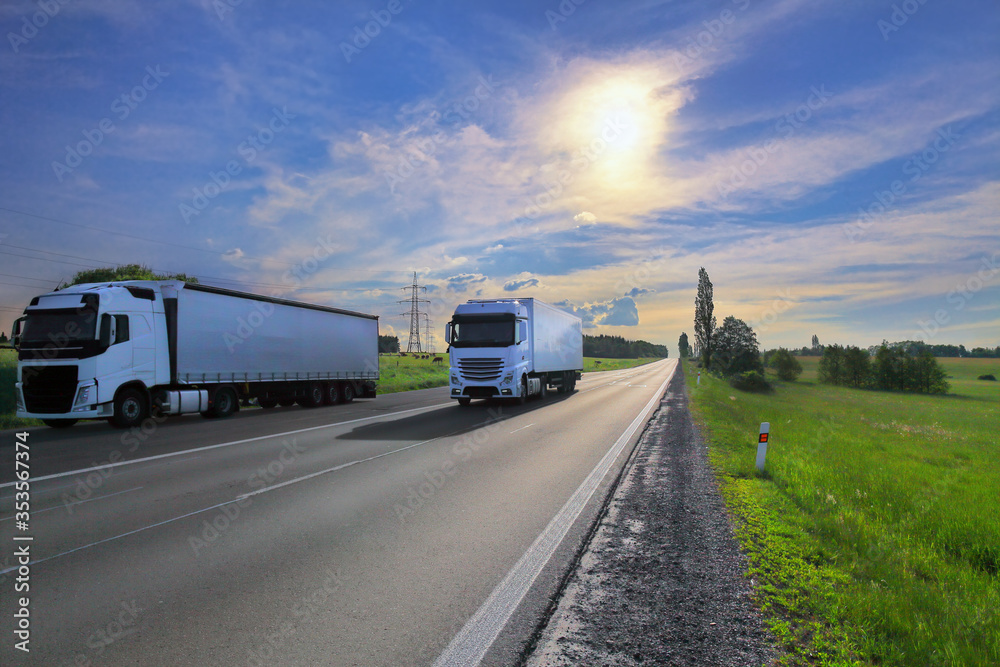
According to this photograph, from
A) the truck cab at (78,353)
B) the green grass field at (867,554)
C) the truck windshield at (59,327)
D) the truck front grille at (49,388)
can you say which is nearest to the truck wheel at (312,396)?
the truck cab at (78,353)

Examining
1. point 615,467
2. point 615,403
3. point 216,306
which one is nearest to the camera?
point 615,467

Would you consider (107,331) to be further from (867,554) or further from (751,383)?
(751,383)

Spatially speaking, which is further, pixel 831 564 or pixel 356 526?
pixel 356 526

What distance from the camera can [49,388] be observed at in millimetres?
13797

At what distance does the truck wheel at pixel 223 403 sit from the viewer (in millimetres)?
17516

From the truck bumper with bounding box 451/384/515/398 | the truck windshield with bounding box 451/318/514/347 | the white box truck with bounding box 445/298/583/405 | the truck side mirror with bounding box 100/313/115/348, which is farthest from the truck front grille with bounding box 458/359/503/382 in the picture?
the truck side mirror with bounding box 100/313/115/348

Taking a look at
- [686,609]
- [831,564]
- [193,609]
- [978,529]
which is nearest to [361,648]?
[193,609]

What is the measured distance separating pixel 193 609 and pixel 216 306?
15.9m

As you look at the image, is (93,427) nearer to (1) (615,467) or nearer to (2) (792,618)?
(1) (615,467)

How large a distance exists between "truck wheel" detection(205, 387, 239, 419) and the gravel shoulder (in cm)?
1500

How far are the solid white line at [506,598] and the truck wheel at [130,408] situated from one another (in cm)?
1346

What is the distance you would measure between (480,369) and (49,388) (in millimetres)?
12704

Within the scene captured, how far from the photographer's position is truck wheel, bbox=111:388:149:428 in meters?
14.4

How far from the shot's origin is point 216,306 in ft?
58.0
